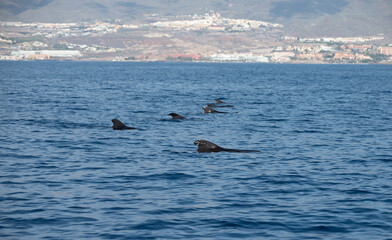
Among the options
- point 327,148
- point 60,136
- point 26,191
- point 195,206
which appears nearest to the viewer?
point 195,206

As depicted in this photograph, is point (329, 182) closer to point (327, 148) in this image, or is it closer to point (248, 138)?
point (327, 148)

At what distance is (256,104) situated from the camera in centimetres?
6969

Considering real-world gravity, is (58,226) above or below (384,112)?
below

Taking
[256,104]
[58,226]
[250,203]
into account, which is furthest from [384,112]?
[58,226]

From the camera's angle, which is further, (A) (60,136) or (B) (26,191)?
(A) (60,136)

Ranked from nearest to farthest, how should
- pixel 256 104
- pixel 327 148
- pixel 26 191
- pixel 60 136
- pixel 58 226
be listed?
pixel 58 226
pixel 26 191
pixel 327 148
pixel 60 136
pixel 256 104

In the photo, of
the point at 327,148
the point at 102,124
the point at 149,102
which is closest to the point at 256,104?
the point at 149,102

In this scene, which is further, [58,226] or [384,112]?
[384,112]

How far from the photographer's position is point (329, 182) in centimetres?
2528

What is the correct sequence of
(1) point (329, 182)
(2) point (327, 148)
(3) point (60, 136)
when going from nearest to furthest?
(1) point (329, 182) < (2) point (327, 148) < (3) point (60, 136)

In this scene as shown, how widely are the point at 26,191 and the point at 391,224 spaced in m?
13.7

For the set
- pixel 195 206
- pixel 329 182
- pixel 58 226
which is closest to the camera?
pixel 58 226

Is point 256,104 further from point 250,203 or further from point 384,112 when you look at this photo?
point 250,203

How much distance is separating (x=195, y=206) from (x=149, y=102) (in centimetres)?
5015
